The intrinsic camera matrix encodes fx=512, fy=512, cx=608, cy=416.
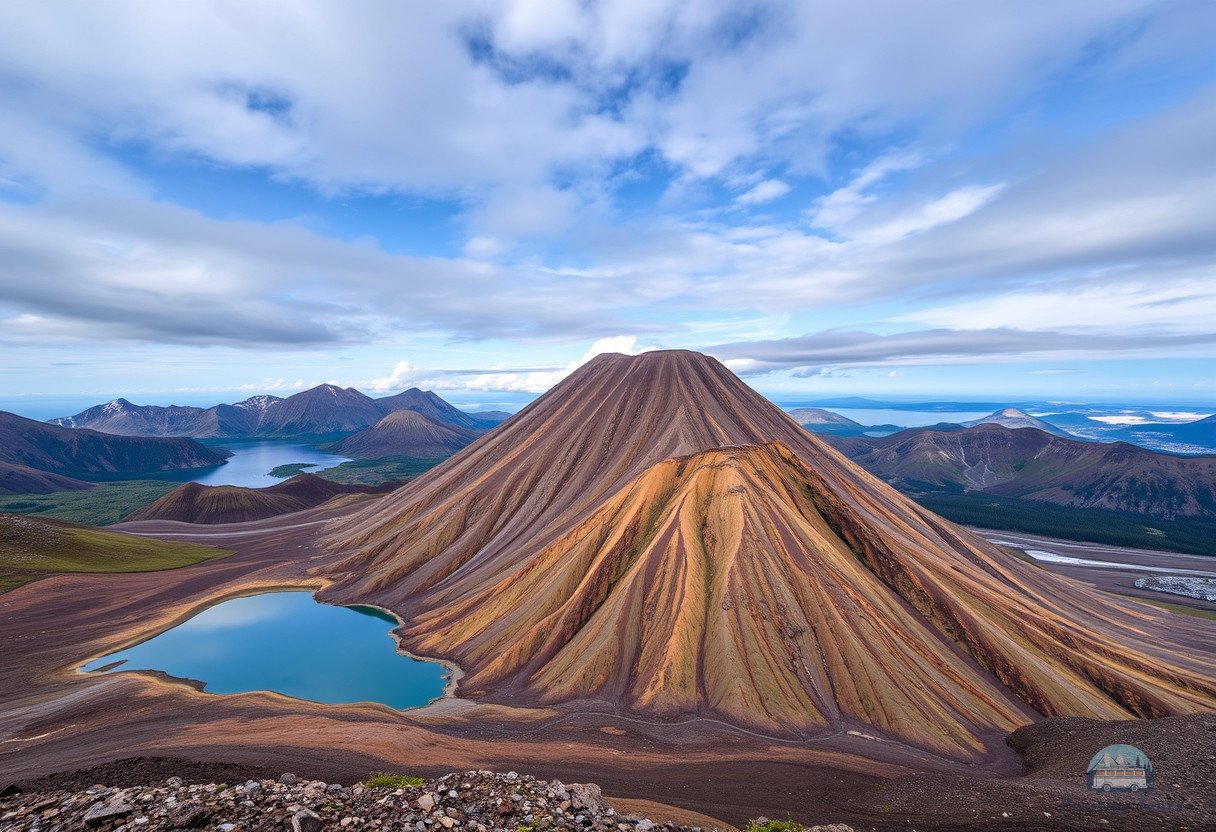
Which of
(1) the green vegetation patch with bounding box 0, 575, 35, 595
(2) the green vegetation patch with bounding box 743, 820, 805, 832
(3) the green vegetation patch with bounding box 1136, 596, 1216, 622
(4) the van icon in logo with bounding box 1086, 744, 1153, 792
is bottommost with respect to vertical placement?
(3) the green vegetation patch with bounding box 1136, 596, 1216, 622

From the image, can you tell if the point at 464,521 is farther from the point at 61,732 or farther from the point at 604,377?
the point at 61,732

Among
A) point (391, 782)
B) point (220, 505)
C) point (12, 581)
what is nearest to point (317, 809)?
point (391, 782)

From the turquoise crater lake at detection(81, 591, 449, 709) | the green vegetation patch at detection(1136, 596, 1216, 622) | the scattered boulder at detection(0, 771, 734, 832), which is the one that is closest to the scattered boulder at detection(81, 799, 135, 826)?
the scattered boulder at detection(0, 771, 734, 832)

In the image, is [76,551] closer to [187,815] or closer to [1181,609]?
[187,815]

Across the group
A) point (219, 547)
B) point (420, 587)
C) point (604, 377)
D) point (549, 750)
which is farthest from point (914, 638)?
point (219, 547)

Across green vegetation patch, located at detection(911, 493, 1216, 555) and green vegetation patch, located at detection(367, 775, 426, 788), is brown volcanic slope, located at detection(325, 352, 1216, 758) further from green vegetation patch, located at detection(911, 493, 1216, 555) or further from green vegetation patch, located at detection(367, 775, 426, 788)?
green vegetation patch, located at detection(911, 493, 1216, 555)

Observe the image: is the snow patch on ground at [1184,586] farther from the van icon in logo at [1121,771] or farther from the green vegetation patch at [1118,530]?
the van icon in logo at [1121,771]
